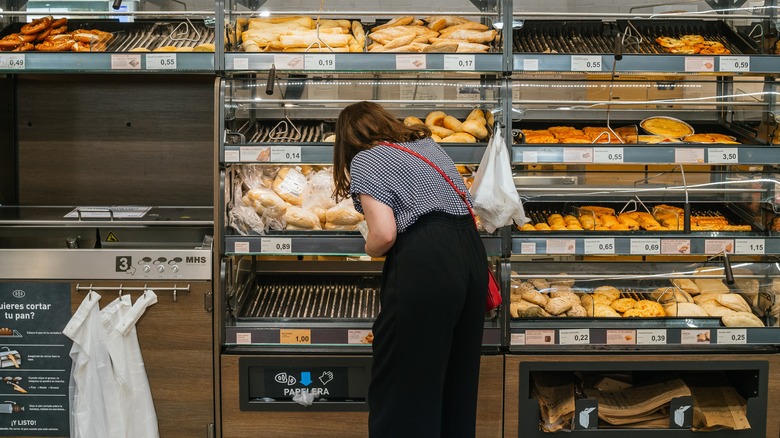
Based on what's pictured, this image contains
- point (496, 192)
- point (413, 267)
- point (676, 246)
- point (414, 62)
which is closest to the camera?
point (413, 267)

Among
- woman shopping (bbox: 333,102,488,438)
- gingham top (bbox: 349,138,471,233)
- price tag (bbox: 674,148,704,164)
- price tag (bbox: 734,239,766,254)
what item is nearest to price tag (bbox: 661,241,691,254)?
price tag (bbox: 734,239,766,254)

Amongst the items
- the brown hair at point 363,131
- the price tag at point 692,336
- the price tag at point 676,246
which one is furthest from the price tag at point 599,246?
the brown hair at point 363,131

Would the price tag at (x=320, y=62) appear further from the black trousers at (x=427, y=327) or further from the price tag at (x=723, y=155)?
the price tag at (x=723, y=155)

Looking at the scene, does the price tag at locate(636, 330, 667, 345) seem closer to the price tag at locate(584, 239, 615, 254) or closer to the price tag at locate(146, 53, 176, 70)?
the price tag at locate(584, 239, 615, 254)

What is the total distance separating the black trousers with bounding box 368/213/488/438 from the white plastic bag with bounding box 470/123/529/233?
27 cm

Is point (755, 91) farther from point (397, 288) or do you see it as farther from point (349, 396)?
point (349, 396)

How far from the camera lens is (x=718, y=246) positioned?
303cm

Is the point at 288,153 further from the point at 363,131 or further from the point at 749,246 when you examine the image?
the point at 749,246

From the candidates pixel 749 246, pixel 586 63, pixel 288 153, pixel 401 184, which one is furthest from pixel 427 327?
pixel 749 246

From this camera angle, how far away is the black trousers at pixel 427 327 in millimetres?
2395

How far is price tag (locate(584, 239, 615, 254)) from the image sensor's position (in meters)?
3.01

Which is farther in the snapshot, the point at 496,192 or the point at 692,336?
the point at 692,336

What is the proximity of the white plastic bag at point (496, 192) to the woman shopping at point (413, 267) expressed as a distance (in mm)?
225

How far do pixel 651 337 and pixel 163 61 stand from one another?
225cm
